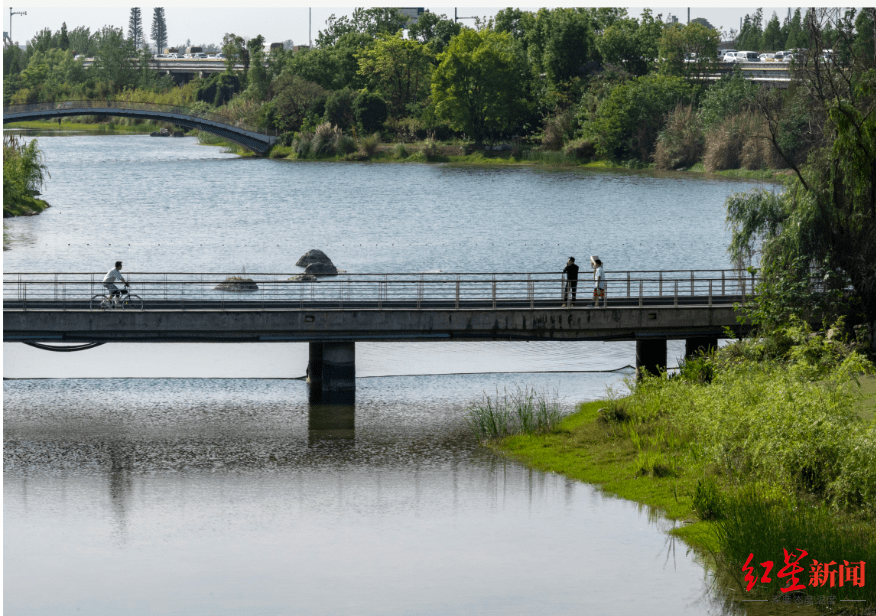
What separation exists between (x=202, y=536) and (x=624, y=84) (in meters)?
101

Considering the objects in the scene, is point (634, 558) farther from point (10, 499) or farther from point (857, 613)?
point (10, 499)

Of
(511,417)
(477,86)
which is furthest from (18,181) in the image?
(511,417)

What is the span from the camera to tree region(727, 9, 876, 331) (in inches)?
1118

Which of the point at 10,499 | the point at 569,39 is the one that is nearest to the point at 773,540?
the point at 10,499

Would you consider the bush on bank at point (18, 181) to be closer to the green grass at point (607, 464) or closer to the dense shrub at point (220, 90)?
the green grass at point (607, 464)

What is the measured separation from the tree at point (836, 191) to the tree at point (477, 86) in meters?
92.0

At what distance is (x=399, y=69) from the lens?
133625 mm

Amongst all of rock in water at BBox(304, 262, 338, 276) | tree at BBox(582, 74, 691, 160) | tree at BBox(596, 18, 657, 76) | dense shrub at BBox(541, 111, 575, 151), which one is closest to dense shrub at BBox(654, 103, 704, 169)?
tree at BBox(582, 74, 691, 160)

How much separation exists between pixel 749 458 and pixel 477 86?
10651cm

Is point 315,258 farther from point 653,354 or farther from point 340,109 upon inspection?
point 340,109

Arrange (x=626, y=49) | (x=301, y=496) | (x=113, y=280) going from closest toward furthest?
(x=301, y=496)
(x=113, y=280)
(x=626, y=49)

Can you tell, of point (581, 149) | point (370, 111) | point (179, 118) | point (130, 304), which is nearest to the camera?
point (130, 304)

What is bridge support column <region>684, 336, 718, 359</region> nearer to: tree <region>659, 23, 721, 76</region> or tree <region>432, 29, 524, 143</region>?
tree <region>659, 23, 721, 76</region>

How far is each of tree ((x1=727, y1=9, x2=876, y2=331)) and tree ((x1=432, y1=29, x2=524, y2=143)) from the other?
302ft
